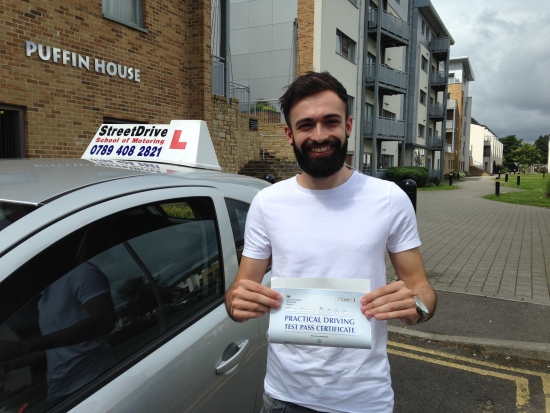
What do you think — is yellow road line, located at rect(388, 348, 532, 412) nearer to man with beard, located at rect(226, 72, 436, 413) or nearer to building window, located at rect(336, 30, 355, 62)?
man with beard, located at rect(226, 72, 436, 413)

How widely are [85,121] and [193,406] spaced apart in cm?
821

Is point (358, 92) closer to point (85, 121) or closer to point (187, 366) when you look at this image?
point (85, 121)

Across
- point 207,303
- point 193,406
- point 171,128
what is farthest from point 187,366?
point 171,128

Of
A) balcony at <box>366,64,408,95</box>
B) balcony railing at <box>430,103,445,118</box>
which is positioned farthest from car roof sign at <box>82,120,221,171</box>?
balcony railing at <box>430,103,445,118</box>

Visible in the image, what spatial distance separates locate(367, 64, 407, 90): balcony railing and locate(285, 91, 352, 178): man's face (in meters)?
26.4

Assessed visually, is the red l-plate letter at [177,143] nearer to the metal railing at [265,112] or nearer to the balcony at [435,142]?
the metal railing at [265,112]

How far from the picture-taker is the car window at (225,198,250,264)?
2.43m

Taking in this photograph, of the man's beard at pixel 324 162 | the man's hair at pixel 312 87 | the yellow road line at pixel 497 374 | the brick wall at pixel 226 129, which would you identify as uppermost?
the brick wall at pixel 226 129

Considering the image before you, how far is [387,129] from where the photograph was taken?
28312mm

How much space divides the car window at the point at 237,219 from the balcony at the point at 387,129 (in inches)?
993

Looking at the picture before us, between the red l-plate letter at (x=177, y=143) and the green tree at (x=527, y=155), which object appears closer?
the red l-plate letter at (x=177, y=143)

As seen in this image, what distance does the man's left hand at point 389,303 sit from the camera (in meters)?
1.48

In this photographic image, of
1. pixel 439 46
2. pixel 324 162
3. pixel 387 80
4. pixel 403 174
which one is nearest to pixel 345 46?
pixel 387 80

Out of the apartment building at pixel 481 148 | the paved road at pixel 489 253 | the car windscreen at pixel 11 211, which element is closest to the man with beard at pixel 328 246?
the car windscreen at pixel 11 211
